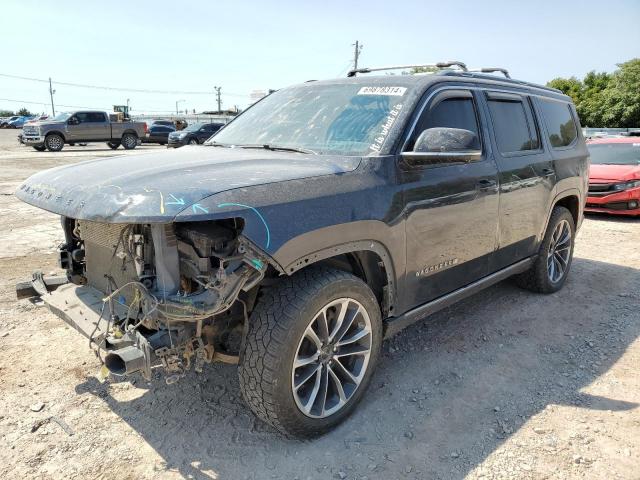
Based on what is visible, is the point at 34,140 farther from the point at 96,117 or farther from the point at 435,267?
the point at 435,267

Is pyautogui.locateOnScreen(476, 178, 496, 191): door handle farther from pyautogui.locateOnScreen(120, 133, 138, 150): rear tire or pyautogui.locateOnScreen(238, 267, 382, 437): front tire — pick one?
pyautogui.locateOnScreen(120, 133, 138, 150): rear tire

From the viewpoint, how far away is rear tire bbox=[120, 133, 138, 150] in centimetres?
2639

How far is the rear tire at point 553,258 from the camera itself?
501cm

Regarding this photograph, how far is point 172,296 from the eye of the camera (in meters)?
2.46

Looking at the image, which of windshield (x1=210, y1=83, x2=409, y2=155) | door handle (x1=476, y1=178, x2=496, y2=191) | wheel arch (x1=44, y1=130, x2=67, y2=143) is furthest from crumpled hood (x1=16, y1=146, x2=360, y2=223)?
wheel arch (x1=44, y1=130, x2=67, y2=143)

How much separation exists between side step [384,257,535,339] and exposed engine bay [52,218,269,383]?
1007 millimetres

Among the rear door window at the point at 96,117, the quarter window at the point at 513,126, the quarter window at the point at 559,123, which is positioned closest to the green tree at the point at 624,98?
the rear door window at the point at 96,117

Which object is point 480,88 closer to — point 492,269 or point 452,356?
point 492,269

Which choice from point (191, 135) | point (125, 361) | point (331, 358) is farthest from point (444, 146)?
point (191, 135)

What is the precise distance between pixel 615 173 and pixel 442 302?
7719mm

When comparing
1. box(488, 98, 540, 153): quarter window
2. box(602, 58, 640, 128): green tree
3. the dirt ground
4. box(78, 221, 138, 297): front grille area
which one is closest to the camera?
the dirt ground

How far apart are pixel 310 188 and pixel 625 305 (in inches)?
159

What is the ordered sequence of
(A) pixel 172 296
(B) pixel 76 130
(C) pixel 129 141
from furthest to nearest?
(C) pixel 129 141, (B) pixel 76 130, (A) pixel 172 296

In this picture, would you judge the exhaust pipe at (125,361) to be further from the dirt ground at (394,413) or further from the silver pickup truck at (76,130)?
the silver pickup truck at (76,130)
